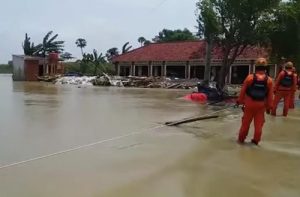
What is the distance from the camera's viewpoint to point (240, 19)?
21.0 m

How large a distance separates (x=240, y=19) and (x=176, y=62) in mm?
24248

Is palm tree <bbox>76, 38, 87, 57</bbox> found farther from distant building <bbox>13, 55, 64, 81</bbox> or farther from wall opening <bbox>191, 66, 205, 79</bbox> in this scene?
wall opening <bbox>191, 66, 205, 79</bbox>

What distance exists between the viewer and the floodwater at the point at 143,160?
5.49m

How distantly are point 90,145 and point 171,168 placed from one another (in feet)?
7.29

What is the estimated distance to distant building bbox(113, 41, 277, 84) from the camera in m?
41.9

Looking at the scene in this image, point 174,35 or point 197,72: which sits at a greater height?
point 174,35

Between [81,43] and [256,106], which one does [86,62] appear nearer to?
[81,43]

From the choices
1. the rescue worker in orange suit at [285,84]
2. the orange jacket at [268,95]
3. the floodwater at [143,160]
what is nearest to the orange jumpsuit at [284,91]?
the rescue worker in orange suit at [285,84]

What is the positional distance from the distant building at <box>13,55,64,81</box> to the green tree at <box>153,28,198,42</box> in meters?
21.0

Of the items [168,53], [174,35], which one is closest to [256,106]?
[168,53]

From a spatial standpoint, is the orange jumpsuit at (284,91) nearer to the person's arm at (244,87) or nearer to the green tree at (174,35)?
the person's arm at (244,87)

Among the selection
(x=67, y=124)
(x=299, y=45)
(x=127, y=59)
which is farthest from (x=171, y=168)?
(x=127, y=59)

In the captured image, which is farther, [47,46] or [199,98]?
[47,46]

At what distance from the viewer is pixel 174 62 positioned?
4534cm
